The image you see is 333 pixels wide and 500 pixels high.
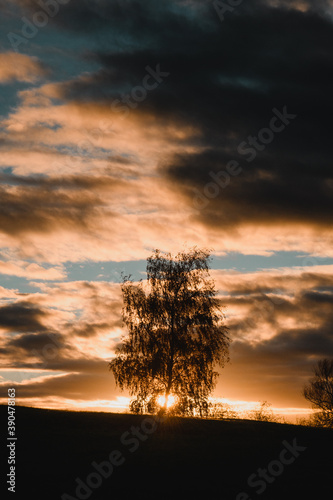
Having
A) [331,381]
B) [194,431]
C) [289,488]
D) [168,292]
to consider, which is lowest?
[289,488]

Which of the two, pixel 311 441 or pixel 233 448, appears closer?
pixel 233 448

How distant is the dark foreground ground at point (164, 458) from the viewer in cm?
2245

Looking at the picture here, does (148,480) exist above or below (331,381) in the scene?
below

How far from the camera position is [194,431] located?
116 ft

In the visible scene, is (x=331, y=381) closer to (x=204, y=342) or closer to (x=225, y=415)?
(x=225, y=415)

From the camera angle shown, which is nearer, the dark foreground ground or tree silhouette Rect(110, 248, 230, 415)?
the dark foreground ground

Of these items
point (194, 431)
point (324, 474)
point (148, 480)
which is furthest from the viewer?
point (194, 431)

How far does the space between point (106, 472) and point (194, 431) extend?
11.9m

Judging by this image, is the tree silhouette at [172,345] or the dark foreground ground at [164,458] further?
the tree silhouette at [172,345]

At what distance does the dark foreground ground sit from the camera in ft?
73.7

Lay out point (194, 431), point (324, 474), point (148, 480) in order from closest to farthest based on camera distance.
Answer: point (148, 480), point (324, 474), point (194, 431)

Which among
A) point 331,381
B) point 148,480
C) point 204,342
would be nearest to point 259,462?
point 148,480

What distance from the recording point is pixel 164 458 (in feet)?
90.6

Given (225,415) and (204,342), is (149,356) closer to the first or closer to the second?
(204,342)
